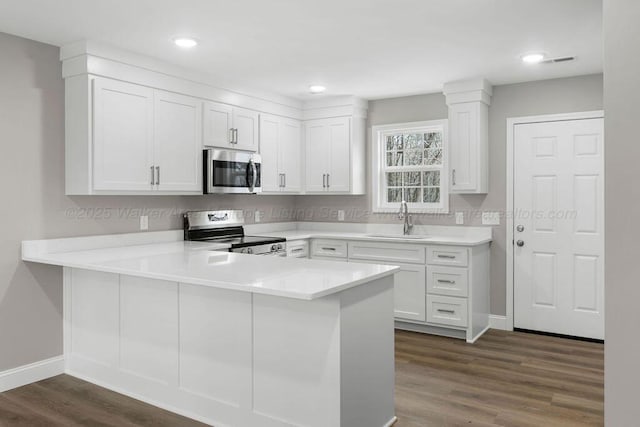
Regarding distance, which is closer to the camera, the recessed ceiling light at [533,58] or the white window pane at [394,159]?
Result: the recessed ceiling light at [533,58]

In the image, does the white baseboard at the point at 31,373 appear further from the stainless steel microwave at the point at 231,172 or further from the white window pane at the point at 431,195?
the white window pane at the point at 431,195

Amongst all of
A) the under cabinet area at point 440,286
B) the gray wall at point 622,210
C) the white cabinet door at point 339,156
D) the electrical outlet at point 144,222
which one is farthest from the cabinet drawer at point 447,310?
the gray wall at point 622,210

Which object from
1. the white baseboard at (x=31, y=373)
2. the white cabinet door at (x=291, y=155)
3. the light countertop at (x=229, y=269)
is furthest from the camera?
the white cabinet door at (x=291, y=155)

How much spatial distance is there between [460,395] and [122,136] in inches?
119

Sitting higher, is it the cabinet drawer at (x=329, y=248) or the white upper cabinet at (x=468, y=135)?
the white upper cabinet at (x=468, y=135)

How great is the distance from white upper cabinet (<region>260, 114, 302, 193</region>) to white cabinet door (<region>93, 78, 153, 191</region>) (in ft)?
4.67

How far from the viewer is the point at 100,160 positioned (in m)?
3.42

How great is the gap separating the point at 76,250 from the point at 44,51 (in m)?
1.46

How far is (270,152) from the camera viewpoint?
200 inches

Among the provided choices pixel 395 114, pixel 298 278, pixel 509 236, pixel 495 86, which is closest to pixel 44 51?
pixel 298 278

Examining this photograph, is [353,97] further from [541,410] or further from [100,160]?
[541,410]

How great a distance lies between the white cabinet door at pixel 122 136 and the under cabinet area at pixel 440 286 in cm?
232

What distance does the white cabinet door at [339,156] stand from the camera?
17.4 feet

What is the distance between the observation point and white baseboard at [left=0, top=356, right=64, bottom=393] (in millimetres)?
3217
